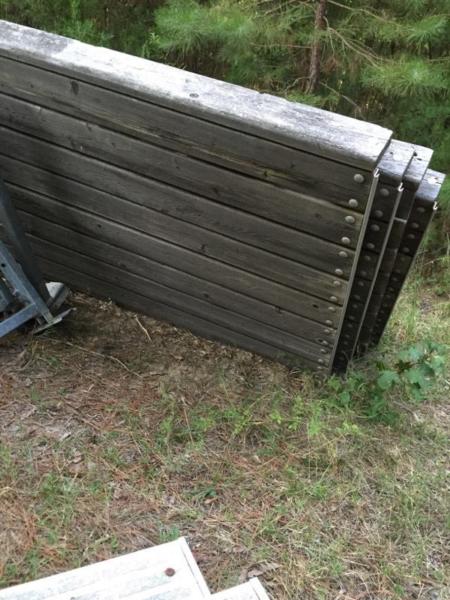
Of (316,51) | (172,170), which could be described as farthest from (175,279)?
(316,51)

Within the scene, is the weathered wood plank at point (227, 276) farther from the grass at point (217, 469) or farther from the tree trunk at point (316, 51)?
the tree trunk at point (316, 51)

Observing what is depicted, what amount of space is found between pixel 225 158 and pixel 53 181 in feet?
3.10

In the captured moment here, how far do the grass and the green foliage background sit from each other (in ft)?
7.33

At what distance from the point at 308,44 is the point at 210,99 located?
2860 mm

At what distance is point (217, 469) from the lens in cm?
241

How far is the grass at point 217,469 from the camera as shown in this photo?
2117 mm

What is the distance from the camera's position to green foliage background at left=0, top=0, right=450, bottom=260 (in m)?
4.02

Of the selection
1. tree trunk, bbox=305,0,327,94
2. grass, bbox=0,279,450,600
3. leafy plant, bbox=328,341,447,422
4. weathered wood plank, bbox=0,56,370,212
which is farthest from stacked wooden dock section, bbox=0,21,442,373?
tree trunk, bbox=305,0,327,94

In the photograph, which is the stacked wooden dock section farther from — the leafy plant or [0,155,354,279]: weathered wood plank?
the leafy plant

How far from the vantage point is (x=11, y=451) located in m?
2.40

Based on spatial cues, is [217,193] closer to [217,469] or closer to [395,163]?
[395,163]

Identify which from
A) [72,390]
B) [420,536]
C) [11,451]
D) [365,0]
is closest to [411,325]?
[420,536]

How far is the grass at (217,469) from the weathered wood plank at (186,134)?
1040mm

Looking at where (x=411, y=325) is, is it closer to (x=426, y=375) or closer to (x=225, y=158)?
(x=426, y=375)
